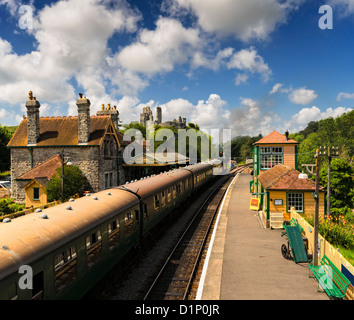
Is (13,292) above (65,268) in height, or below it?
above

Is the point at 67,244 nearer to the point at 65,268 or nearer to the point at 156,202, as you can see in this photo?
the point at 65,268

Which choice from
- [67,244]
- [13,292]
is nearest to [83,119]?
[67,244]

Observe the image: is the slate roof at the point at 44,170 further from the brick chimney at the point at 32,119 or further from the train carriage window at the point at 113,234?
the train carriage window at the point at 113,234

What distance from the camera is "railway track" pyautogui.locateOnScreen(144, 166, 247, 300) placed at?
10453mm

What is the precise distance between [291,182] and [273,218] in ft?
9.13

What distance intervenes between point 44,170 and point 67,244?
74.6 ft

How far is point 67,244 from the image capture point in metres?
7.30

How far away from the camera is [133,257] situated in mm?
13156

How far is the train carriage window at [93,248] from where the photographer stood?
8.58 meters

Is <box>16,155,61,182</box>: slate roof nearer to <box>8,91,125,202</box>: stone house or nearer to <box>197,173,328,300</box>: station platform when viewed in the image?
<box>8,91,125,202</box>: stone house

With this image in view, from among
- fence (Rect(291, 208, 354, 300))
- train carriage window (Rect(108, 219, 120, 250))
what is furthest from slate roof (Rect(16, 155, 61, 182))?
fence (Rect(291, 208, 354, 300))

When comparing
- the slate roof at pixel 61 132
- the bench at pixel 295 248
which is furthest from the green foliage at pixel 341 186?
the slate roof at pixel 61 132

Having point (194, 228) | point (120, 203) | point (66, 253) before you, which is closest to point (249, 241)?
point (194, 228)

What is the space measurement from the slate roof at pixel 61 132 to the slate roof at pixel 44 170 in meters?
2.00
